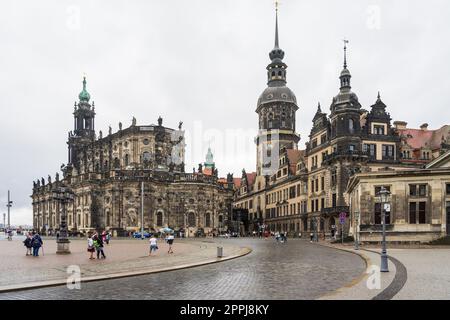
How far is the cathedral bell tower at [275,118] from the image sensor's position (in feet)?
339

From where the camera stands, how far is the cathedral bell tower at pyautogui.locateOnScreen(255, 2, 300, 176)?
10338cm

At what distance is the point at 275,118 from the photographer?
10462cm

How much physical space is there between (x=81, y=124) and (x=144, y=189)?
45472 mm

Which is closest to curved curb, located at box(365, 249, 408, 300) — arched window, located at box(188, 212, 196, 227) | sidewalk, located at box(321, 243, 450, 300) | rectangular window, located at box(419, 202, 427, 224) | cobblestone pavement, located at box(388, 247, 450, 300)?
sidewalk, located at box(321, 243, 450, 300)

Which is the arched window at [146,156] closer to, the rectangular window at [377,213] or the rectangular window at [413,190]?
the rectangular window at [377,213]

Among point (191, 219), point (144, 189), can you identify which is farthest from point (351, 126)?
point (144, 189)

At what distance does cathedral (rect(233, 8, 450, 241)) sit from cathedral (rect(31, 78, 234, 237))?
1295 centimetres

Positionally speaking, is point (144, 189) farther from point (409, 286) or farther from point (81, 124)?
point (409, 286)

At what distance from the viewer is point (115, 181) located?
303 ft

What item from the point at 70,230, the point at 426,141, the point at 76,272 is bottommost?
the point at 70,230

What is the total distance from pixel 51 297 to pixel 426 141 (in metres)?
71.2
